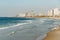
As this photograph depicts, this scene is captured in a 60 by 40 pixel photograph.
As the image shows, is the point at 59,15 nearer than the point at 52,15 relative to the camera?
Yes

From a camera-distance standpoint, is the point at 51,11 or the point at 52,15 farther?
the point at 52,15

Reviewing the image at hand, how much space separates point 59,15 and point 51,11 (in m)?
5.41

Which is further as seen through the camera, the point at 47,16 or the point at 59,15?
the point at 47,16

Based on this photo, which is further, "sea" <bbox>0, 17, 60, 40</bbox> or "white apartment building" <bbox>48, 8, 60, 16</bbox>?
"white apartment building" <bbox>48, 8, 60, 16</bbox>

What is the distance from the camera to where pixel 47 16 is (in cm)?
9006

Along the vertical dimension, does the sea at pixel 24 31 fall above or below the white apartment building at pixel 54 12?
above

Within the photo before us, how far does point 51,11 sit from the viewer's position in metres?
85.8

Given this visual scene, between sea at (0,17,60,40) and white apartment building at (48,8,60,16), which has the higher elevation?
sea at (0,17,60,40)

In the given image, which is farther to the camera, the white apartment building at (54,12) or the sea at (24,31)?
the white apartment building at (54,12)

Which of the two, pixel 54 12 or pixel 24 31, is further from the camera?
pixel 54 12

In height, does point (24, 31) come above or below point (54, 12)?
above

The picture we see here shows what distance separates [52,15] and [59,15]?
837cm

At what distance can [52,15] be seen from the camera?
91.4 m
